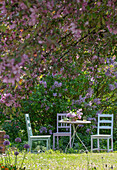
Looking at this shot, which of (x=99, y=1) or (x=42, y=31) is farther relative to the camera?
(x=99, y=1)

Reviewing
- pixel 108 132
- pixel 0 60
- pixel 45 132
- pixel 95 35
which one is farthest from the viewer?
pixel 108 132

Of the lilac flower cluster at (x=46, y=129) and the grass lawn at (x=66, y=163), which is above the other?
the lilac flower cluster at (x=46, y=129)

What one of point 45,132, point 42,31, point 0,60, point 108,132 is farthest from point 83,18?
point 108,132

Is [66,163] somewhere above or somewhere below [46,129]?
below

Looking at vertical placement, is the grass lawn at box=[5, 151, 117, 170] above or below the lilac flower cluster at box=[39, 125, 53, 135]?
below

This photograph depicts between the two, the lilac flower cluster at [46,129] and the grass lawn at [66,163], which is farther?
the lilac flower cluster at [46,129]

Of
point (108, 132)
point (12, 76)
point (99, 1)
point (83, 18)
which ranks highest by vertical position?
point (99, 1)

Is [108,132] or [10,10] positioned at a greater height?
[10,10]

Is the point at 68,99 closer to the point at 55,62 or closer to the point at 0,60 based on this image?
the point at 55,62

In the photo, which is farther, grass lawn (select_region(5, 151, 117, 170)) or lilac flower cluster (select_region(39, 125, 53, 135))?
lilac flower cluster (select_region(39, 125, 53, 135))

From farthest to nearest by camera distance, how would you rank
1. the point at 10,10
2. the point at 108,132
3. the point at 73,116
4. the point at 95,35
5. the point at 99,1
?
the point at 108,132 → the point at 73,116 → the point at 95,35 → the point at 99,1 → the point at 10,10

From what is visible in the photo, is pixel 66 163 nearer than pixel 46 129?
Yes

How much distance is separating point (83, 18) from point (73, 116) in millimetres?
5077

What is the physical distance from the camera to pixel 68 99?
26.9 feet
